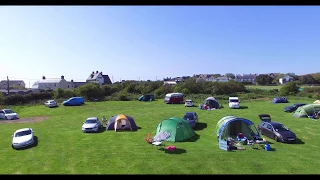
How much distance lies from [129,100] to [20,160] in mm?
36417

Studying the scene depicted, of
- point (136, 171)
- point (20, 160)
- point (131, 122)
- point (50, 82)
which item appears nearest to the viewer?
point (136, 171)

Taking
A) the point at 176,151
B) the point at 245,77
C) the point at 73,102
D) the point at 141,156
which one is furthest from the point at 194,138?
the point at 245,77

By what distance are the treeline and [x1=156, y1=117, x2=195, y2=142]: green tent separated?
29653mm

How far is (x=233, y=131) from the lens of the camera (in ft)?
65.5

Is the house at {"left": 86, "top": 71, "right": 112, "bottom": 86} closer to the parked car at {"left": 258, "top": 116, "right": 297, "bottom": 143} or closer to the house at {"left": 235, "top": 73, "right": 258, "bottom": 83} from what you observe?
the house at {"left": 235, "top": 73, "right": 258, "bottom": 83}

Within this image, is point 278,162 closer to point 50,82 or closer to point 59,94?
point 59,94

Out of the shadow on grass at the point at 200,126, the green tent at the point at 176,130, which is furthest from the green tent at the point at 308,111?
the green tent at the point at 176,130

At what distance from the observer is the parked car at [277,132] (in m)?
18.2

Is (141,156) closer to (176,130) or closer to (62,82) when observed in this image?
(176,130)

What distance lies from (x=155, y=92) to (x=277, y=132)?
3981 centimetres

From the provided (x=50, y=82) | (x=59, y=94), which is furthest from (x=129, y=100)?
(x=50, y=82)

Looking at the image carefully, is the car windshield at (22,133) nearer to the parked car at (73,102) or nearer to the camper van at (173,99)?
the parked car at (73,102)

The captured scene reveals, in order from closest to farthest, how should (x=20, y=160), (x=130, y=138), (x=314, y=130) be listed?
(x=20, y=160)
(x=130, y=138)
(x=314, y=130)

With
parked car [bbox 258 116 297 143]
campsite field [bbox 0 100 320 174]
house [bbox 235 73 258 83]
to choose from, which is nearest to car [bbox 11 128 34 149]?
campsite field [bbox 0 100 320 174]
